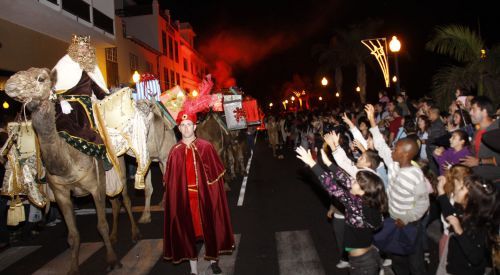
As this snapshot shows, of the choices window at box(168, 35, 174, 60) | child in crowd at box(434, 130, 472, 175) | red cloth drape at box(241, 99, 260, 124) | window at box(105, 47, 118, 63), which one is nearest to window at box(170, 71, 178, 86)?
window at box(168, 35, 174, 60)

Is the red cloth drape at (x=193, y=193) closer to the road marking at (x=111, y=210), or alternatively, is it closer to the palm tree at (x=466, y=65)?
the road marking at (x=111, y=210)

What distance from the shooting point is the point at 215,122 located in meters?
12.1

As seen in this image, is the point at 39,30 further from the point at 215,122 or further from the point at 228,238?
the point at 228,238

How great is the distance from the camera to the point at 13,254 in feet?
24.4

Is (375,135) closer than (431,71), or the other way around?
(375,135)

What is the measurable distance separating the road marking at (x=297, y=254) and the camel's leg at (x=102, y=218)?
2511 mm

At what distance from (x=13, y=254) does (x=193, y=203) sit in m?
3.93

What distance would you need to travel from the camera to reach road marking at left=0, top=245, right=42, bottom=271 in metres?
7.00

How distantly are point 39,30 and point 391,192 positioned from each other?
15.9 meters

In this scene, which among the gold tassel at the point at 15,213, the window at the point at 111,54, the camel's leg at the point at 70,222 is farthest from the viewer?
the window at the point at 111,54

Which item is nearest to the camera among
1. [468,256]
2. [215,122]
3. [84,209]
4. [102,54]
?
[468,256]

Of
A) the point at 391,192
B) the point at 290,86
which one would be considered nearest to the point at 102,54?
the point at 391,192

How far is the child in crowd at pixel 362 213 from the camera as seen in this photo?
4.08 m

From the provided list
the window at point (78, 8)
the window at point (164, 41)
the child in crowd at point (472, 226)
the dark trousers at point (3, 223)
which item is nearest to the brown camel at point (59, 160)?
the dark trousers at point (3, 223)
